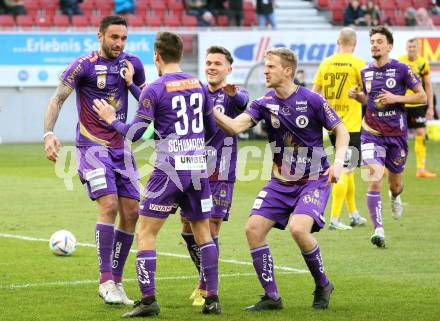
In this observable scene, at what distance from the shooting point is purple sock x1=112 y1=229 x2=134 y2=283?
9.23 m

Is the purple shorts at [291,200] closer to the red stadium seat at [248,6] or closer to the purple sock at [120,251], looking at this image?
the purple sock at [120,251]

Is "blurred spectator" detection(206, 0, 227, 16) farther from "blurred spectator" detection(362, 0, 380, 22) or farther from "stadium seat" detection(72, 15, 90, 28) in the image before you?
"blurred spectator" detection(362, 0, 380, 22)

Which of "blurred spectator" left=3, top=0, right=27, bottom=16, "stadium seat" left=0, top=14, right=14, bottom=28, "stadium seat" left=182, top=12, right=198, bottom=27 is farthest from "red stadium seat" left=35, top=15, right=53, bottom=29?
"stadium seat" left=182, top=12, right=198, bottom=27

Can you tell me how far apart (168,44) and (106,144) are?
1.47 meters

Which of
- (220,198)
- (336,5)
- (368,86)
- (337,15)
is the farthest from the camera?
(336,5)

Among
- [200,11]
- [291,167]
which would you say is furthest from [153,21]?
[291,167]

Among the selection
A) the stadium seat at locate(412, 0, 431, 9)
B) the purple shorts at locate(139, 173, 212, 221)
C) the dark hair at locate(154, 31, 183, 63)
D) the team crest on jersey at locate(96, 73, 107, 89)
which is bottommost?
the purple shorts at locate(139, 173, 212, 221)

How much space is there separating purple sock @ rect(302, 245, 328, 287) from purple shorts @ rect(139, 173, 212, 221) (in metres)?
0.93

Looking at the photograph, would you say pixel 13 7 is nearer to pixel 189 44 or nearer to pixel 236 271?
pixel 189 44

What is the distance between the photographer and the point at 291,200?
880cm

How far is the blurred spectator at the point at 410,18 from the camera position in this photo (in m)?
33.7

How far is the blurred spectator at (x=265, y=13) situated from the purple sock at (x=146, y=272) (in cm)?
2475

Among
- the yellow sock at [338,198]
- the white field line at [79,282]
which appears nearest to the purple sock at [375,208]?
the yellow sock at [338,198]

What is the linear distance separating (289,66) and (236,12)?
2415cm
